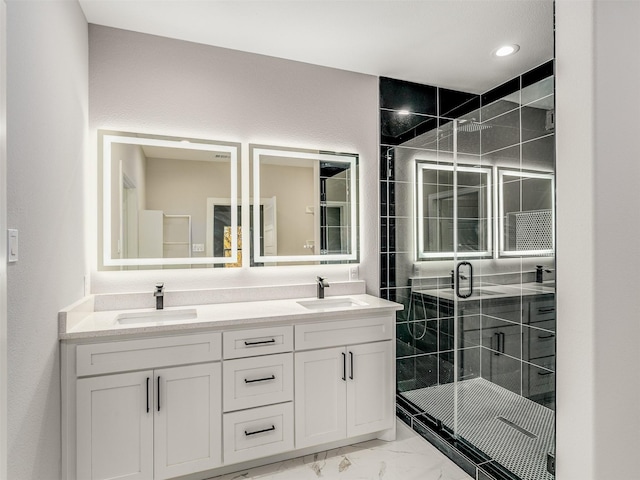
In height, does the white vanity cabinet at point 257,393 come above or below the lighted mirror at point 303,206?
below

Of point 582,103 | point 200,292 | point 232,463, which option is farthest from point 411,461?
point 582,103

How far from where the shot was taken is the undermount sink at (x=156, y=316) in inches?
83.3

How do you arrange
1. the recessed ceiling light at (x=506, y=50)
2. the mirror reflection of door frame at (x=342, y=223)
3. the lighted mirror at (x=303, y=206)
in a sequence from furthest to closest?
the mirror reflection of door frame at (x=342, y=223)
the lighted mirror at (x=303, y=206)
the recessed ceiling light at (x=506, y=50)

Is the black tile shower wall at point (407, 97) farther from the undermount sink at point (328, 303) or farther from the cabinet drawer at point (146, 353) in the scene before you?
the cabinet drawer at point (146, 353)

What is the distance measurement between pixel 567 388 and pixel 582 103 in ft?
3.18

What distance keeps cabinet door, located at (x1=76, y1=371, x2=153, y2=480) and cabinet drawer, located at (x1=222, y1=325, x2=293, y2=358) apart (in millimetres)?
406

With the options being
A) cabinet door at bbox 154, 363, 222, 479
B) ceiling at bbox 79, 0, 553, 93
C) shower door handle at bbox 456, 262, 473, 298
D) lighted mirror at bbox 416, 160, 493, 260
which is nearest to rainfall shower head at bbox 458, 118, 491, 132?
lighted mirror at bbox 416, 160, 493, 260

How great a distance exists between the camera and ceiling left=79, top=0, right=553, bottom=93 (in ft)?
6.68

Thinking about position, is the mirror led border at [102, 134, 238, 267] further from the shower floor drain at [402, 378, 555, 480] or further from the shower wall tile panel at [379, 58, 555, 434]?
the shower floor drain at [402, 378, 555, 480]

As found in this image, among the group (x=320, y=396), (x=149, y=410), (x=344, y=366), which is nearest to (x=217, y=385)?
(x=149, y=410)

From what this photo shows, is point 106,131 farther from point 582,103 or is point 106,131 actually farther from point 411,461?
point 411,461

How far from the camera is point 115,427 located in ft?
5.83

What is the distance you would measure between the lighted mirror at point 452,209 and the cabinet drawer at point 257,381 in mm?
1382

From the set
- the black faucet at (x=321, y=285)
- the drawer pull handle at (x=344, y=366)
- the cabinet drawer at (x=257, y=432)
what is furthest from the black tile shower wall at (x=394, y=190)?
the cabinet drawer at (x=257, y=432)
